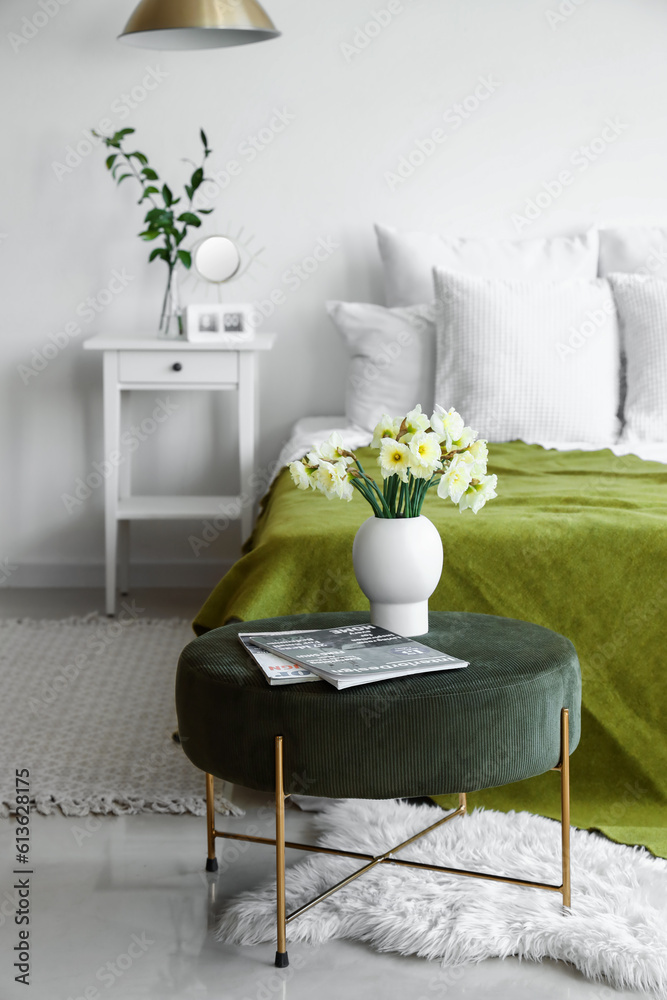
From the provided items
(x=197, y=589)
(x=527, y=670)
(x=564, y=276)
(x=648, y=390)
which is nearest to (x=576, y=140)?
(x=564, y=276)

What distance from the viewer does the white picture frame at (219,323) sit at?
3.25m

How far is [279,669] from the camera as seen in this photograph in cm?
142

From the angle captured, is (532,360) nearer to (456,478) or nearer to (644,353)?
(644,353)

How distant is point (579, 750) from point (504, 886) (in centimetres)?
38

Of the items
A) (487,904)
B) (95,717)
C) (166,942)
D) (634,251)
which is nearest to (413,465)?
(487,904)

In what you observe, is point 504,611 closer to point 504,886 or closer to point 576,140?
point 504,886

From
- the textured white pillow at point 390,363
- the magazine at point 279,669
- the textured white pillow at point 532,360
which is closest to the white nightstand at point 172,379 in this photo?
the textured white pillow at point 390,363

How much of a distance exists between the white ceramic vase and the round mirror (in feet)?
6.54

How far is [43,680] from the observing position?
2.73 meters

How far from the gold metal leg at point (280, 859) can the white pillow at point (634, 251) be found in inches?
94.9

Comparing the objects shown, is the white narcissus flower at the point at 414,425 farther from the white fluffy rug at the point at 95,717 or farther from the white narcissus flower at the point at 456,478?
the white fluffy rug at the point at 95,717

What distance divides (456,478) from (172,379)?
1.89m

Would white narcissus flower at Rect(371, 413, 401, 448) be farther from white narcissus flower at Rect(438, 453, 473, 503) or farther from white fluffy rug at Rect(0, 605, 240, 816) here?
white fluffy rug at Rect(0, 605, 240, 816)

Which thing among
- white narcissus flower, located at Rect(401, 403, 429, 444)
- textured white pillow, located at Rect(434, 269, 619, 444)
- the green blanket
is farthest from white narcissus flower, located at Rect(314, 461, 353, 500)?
textured white pillow, located at Rect(434, 269, 619, 444)
